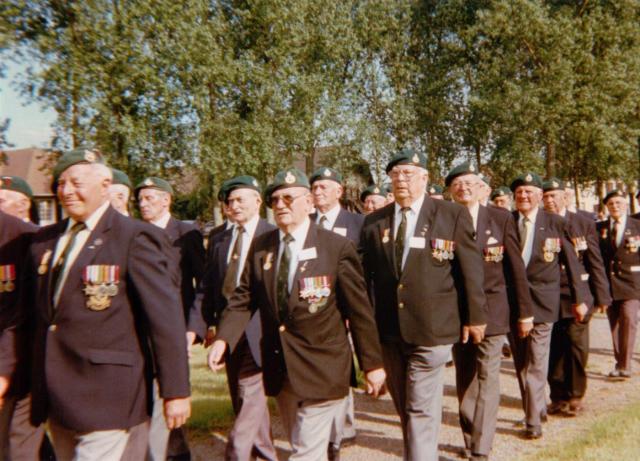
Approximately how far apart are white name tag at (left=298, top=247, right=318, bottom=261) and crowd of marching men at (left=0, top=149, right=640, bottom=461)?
15 millimetres

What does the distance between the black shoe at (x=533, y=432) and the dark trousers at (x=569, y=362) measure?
3.59 feet

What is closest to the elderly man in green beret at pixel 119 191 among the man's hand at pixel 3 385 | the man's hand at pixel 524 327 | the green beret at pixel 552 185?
the man's hand at pixel 3 385

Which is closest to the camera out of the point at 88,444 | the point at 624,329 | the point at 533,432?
the point at 88,444

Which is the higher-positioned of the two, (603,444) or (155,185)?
(155,185)

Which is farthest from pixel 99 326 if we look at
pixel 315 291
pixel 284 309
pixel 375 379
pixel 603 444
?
pixel 603 444

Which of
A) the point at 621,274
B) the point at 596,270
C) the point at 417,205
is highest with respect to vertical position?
the point at 417,205

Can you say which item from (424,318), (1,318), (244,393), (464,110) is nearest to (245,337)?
(244,393)

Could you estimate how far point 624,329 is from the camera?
847 centimetres

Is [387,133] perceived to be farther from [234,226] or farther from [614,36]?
[234,226]

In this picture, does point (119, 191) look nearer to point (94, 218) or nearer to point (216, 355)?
point (216, 355)

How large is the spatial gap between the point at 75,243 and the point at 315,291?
1.46 meters

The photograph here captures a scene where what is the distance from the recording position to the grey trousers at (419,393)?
4.47 metres

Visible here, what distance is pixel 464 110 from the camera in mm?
33719

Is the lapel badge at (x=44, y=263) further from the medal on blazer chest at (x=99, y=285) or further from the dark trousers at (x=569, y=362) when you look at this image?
the dark trousers at (x=569, y=362)
